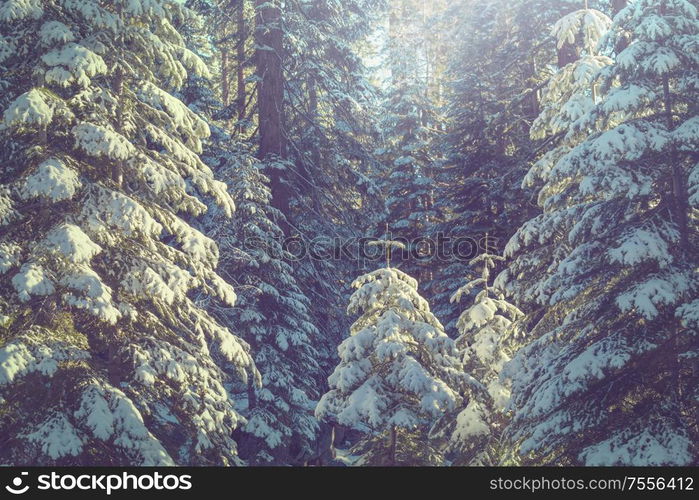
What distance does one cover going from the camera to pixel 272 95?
17719 millimetres

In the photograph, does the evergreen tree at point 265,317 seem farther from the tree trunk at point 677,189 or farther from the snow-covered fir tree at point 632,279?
the tree trunk at point 677,189

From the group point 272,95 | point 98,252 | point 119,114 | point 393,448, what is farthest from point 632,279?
point 272,95

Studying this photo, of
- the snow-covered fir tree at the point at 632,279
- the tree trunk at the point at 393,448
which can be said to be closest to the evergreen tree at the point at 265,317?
the tree trunk at the point at 393,448

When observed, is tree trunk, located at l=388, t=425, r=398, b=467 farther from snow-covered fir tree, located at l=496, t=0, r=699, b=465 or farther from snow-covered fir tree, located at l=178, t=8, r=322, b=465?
snow-covered fir tree, located at l=178, t=8, r=322, b=465

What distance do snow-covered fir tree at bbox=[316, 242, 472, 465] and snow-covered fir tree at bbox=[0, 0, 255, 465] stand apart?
184 cm

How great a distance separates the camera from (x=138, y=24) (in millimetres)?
9906

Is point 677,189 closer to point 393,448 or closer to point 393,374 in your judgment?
point 393,374

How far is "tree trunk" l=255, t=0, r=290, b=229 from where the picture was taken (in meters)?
17.5

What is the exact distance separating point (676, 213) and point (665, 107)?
1706mm

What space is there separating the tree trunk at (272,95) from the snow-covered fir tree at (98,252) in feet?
23.9

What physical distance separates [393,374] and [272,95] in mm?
10798
